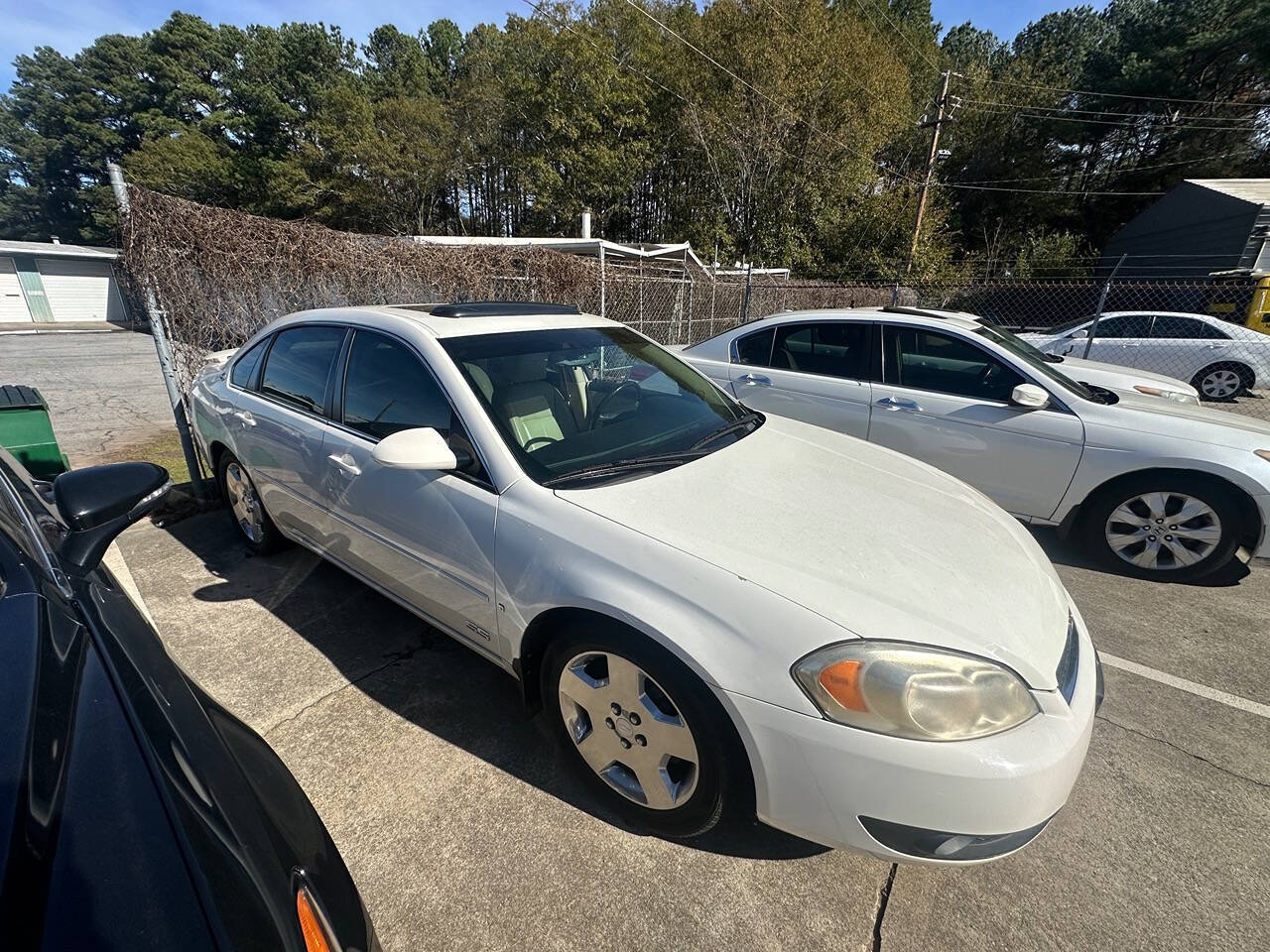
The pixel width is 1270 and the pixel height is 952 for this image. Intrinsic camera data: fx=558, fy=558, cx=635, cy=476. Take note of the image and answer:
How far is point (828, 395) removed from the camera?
4391 millimetres

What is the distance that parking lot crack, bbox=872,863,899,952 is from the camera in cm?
155

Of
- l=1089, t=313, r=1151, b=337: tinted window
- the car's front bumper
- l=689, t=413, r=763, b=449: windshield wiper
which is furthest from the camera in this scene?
l=1089, t=313, r=1151, b=337: tinted window

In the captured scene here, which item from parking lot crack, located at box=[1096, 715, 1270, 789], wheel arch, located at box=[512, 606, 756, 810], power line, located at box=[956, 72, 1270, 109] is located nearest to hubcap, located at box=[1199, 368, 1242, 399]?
parking lot crack, located at box=[1096, 715, 1270, 789]

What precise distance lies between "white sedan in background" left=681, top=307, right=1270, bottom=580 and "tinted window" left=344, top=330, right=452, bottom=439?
313 cm

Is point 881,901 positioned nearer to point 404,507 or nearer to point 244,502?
point 404,507

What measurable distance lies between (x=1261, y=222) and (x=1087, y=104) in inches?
787

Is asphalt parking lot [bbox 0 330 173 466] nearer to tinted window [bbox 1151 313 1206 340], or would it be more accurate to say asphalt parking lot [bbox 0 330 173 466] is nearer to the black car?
the black car

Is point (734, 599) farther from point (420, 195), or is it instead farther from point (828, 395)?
point (420, 195)

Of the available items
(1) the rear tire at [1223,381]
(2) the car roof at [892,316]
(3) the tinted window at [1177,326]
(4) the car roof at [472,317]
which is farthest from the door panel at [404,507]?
(3) the tinted window at [1177,326]

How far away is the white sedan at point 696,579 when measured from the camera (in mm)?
1401

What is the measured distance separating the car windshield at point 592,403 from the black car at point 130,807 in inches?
43.7

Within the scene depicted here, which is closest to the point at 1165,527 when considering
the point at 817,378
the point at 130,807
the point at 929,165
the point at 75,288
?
the point at 817,378

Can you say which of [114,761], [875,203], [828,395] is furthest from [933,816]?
[875,203]

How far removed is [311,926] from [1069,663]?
1.93m
